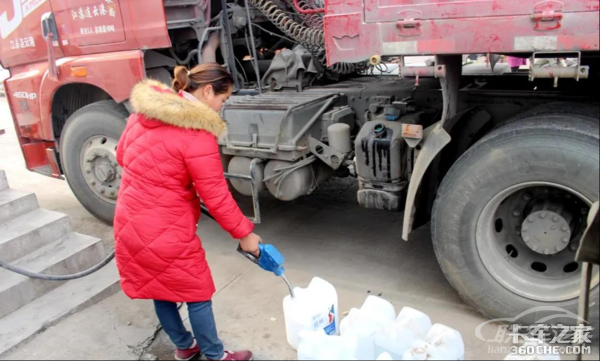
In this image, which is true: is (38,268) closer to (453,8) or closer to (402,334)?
(402,334)

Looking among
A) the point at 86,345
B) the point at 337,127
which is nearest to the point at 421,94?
the point at 337,127

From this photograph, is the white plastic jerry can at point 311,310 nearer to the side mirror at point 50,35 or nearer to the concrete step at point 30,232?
the concrete step at point 30,232

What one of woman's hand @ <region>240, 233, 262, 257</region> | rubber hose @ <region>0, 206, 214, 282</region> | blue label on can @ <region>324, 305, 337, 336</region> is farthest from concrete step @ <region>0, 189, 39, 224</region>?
blue label on can @ <region>324, 305, 337, 336</region>

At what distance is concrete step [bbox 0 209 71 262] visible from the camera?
143 inches

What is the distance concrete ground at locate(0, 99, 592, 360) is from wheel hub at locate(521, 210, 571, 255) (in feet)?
1.83

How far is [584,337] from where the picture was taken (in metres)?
2.67

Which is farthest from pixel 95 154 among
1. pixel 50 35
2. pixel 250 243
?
pixel 250 243

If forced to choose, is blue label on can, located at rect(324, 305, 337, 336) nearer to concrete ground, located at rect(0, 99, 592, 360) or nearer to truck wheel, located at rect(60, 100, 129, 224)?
concrete ground, located at rect(0, 99, 592, 360)

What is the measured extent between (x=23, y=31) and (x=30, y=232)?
6.71 feet

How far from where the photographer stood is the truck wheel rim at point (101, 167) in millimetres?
4594

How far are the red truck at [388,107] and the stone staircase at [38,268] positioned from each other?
816 mm

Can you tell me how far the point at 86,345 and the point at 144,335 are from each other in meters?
0.34

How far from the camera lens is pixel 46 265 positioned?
3.65 meters

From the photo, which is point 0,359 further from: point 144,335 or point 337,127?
point 337,127
